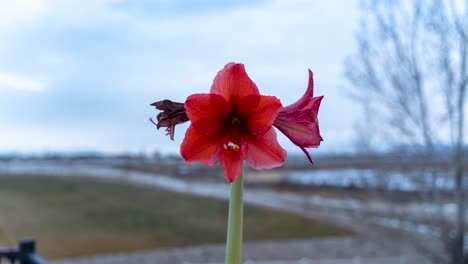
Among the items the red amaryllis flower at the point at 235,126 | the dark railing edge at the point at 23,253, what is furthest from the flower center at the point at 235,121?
the dark railing edge at the point at 23,253

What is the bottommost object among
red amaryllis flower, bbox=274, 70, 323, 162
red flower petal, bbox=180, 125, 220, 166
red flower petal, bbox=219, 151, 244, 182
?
red flower petal, bbox=219, 151, 244, 182

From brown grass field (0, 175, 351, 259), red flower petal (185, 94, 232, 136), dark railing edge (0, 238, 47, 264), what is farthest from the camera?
brown grass field (0, 175, 351, 259)

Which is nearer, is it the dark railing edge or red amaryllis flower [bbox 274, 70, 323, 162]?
red amaryllis flower [bbox 274, 70, 323, 162]

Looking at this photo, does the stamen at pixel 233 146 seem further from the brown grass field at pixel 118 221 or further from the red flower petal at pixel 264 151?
the brown grass field at pixel 118 221

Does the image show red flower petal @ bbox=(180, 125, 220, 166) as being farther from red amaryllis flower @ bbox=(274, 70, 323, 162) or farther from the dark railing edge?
the dark railing edge

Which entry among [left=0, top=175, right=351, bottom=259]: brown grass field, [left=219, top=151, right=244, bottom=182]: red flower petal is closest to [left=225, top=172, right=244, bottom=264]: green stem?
[left=219, top=151, right=244, bottom=182]: red flower petal

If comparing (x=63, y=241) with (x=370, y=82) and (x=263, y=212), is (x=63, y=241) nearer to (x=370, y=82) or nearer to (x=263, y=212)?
(x=263, y=212)

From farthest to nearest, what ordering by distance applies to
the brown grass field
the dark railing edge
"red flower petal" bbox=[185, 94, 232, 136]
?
the brown grass field, the dark railing edge, "red flower petal" bbox=[185, 94, 232, 136]
